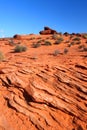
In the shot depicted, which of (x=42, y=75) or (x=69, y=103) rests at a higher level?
(x=42, y=75)

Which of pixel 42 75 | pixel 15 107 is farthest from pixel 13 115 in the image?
pixel 42 75

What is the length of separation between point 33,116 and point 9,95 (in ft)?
4.65

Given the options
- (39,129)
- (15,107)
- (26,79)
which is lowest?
(39,129)

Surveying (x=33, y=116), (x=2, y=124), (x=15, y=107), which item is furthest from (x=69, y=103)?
(x=2, y=124)

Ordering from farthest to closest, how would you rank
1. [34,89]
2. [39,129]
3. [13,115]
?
1. [34,89]
2. [13,115]
3. [39,129]

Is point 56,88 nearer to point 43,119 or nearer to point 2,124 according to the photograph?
point 43,119

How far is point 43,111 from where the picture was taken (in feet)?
25.2

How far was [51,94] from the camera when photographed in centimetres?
814

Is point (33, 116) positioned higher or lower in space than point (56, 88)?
lower

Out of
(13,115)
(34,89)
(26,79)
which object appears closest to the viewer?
(13,115)

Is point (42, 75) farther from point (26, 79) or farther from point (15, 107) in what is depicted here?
point (15, 107)

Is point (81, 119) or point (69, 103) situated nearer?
point (81, 119)

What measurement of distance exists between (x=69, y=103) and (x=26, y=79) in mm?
2118

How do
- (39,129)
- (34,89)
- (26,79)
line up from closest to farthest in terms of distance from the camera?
(39,129) < (34,89) < (26,79)
